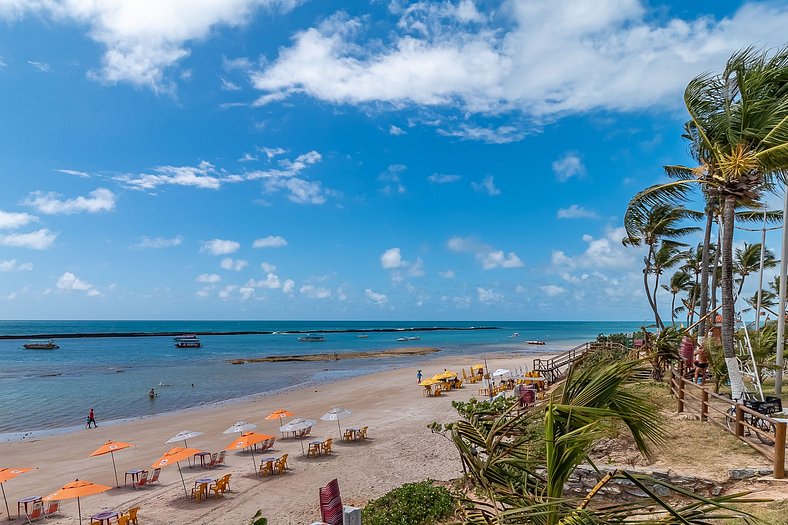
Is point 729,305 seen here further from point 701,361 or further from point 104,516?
point 104,516

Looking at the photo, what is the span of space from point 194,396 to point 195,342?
5679 cm

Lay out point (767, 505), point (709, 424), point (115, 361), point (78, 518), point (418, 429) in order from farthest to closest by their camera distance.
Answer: point (115, 361)
point (418, 429)
point (78, 518)
point (709, 424)
point (767, 505)

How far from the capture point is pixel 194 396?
114 ft

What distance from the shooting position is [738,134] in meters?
10.6

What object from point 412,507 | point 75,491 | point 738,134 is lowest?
point 75,491

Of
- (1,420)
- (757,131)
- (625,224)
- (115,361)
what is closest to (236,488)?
(625,224)

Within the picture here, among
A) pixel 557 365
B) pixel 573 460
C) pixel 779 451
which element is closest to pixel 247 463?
pixel 779 451

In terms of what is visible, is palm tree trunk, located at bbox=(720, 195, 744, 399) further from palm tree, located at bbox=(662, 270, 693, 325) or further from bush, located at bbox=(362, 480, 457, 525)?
palm tree, located at bbox=(662, 270, 693, 325)

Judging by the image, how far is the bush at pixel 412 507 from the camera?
8.52 m

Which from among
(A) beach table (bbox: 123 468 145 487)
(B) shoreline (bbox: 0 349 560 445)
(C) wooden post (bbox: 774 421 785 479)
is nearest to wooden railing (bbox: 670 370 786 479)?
(C) wooden post (bbox: 774 421 785 479)

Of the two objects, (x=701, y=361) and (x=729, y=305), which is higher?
(x=729, y=305)

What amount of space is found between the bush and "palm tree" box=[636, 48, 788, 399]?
725 cm

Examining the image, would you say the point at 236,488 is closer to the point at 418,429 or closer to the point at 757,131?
the point at 418,429

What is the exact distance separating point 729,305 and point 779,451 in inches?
169
